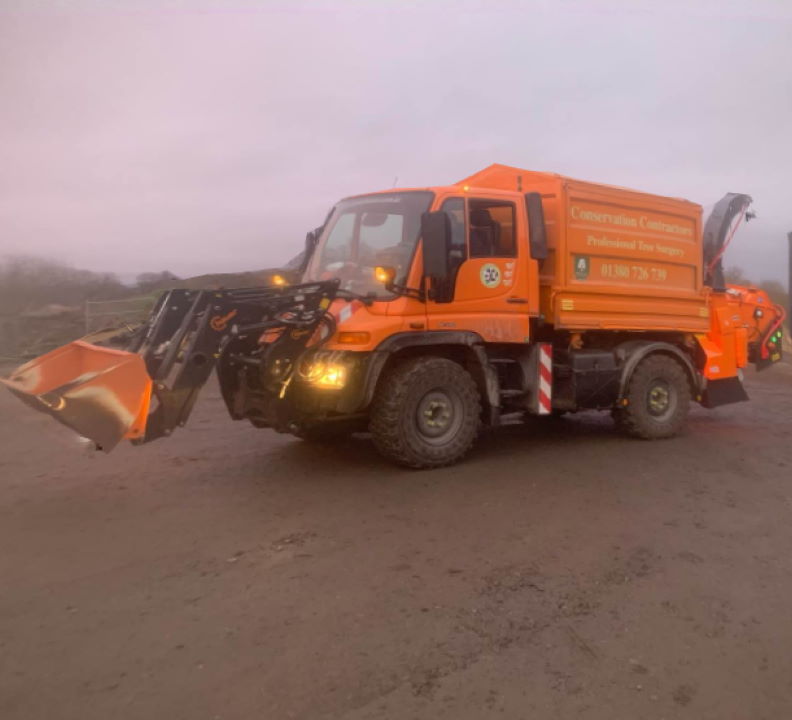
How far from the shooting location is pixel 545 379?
7.71 m

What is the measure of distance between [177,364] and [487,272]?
9.78 ft

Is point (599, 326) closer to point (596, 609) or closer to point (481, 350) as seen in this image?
point (481, 350)

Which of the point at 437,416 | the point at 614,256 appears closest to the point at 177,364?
the point at 437,416

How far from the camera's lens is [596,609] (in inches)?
155

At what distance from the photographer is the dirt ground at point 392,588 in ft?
10.4

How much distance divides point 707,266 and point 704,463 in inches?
129

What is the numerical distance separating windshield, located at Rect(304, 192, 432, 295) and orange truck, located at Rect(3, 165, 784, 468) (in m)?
0.02

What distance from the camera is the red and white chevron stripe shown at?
25.2ft

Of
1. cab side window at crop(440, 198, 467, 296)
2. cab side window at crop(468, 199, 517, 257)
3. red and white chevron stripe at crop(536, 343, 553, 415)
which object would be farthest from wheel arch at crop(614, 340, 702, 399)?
cab side window at crop(440, 198, 467, 296)

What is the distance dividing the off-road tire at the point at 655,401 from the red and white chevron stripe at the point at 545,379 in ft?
3.56

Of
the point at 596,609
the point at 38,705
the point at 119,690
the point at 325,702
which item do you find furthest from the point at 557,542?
the point at 38,705

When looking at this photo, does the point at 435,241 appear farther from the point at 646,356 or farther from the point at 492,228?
the point at 646,356

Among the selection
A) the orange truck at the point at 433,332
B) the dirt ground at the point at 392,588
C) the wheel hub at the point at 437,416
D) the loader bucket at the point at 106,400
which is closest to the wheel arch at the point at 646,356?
the orange truck at the point at 433,332

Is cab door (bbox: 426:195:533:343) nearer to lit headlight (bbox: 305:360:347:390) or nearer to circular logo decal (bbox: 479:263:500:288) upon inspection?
circular logo decal (bbox: 479:263:500:288)
